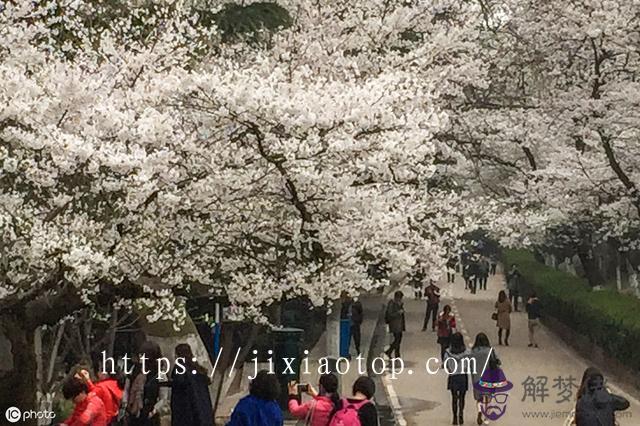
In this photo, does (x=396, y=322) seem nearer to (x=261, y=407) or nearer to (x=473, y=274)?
(x=261, y=407)

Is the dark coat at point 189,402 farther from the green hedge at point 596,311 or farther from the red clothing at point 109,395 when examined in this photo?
the green hedge at point 596,311

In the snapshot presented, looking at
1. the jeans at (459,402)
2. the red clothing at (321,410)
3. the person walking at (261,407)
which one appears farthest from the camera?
the jeans at (459,402)

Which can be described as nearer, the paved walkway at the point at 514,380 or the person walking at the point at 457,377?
the person walking at the point at 457,377

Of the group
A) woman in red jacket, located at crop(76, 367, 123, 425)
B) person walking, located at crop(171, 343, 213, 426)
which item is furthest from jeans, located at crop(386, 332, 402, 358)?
person walking, located at crop(171, 343, 213, 426)

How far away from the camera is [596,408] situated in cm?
899

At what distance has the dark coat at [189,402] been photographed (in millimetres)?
9023

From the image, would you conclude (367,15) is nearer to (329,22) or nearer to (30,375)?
(329,22)

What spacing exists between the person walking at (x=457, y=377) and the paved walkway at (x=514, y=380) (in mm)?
409

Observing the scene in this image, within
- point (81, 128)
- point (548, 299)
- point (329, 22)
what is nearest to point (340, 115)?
point (81, 128)

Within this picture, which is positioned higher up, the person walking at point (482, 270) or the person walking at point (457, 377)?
the person walking at point (482, 270)

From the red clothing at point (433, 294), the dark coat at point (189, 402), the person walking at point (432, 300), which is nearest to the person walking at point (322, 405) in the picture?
the dark coat at point (189, 402)

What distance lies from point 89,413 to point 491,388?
7859mm

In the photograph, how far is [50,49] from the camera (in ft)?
39.2

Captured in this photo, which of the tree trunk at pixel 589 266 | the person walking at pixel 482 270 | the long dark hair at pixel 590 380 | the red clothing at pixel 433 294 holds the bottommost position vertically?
the long dark hair at pixel 590 380
